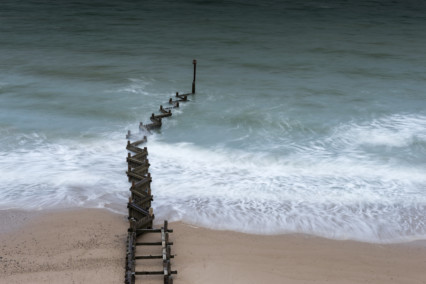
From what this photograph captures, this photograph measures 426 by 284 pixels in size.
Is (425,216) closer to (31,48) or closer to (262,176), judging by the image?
(262,176)

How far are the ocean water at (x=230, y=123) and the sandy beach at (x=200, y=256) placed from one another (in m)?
0.58

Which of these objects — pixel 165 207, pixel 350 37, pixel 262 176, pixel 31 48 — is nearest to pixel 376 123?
pixel 262 176

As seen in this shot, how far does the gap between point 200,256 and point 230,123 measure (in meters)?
9.59

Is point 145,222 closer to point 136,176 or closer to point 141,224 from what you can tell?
point 141,224

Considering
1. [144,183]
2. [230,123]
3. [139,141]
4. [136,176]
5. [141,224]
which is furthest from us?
[230,123]

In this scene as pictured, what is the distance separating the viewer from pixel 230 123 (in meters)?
18.6

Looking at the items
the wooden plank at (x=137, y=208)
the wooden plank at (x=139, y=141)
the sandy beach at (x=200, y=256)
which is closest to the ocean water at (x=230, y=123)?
the wooden plank at (x=139, y=141)

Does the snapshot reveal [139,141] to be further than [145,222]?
Yes

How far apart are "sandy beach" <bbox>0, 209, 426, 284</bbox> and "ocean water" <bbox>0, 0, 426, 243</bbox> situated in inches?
23.0

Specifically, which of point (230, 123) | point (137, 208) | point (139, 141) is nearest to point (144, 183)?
point (137, 208)

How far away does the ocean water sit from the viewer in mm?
11898

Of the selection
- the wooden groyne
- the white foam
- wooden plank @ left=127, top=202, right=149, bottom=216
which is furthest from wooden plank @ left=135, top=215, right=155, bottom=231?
the white foam

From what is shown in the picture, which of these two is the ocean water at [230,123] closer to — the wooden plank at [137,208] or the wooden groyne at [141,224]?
the wooden groyne at [141,224]

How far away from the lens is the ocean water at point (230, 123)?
39.0ft
